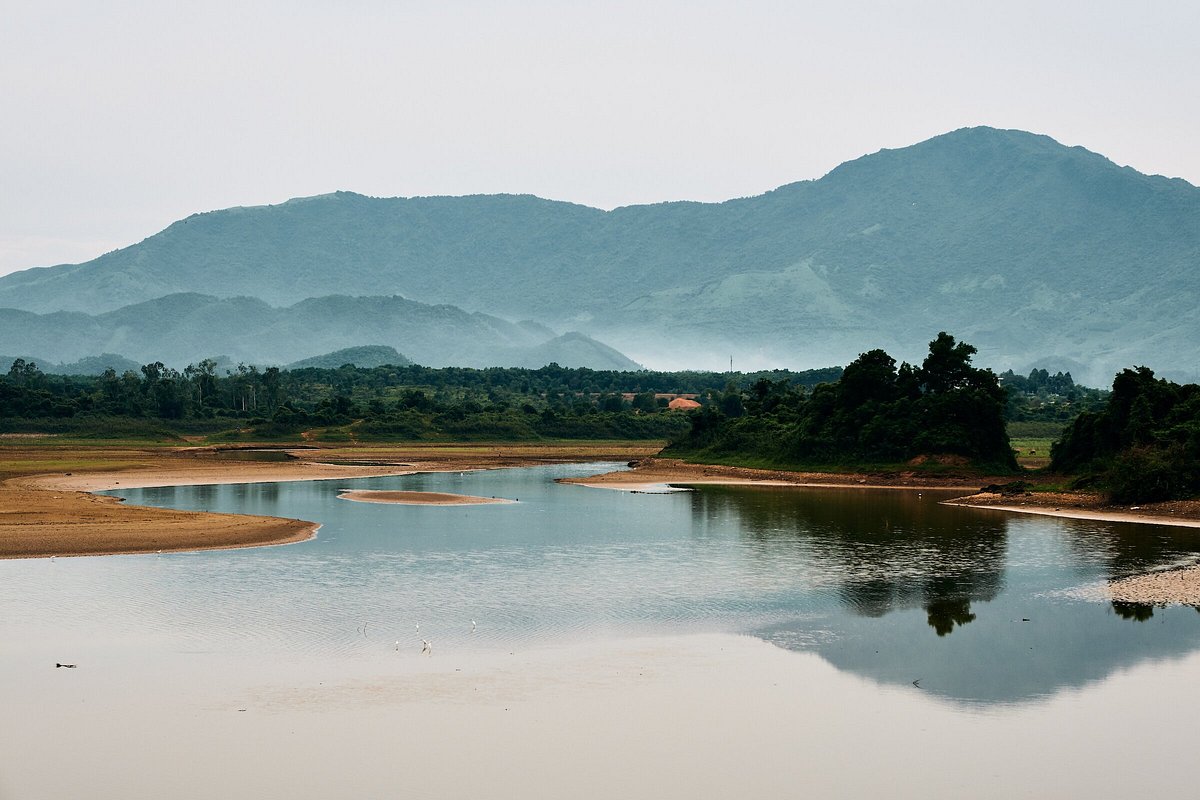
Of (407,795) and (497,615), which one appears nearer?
(407,795)

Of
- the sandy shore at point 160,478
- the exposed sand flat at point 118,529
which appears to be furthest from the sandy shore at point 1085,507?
the sandy shore at point 160,478

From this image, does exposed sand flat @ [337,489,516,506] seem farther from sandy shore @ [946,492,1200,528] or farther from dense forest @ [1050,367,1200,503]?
dense forest @ [1050,367,1200,503]

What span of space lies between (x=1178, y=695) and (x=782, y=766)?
10.6 meters

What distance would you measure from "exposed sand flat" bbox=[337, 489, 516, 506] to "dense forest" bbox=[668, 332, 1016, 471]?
30002 mm

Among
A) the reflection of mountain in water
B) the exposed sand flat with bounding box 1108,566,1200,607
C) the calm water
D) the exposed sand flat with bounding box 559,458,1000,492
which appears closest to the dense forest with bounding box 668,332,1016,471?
the exposed sand flat with bounding box 559,458,1000,492

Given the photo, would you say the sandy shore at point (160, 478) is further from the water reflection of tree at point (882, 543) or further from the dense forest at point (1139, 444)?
the dense forest at point (1139, 444)

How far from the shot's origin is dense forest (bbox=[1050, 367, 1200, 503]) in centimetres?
6256

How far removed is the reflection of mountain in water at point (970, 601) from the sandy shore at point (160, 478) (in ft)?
78.0

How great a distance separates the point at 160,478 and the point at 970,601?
215 feet

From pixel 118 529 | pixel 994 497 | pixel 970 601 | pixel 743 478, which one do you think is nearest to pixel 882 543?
pixel 970 601

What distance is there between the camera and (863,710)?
25734 millimetres

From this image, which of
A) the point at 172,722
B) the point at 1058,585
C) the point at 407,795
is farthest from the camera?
the point at 1058,585

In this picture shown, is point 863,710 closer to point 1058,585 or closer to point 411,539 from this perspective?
point 1058,585

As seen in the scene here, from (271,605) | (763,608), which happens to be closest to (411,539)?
(271,605)
